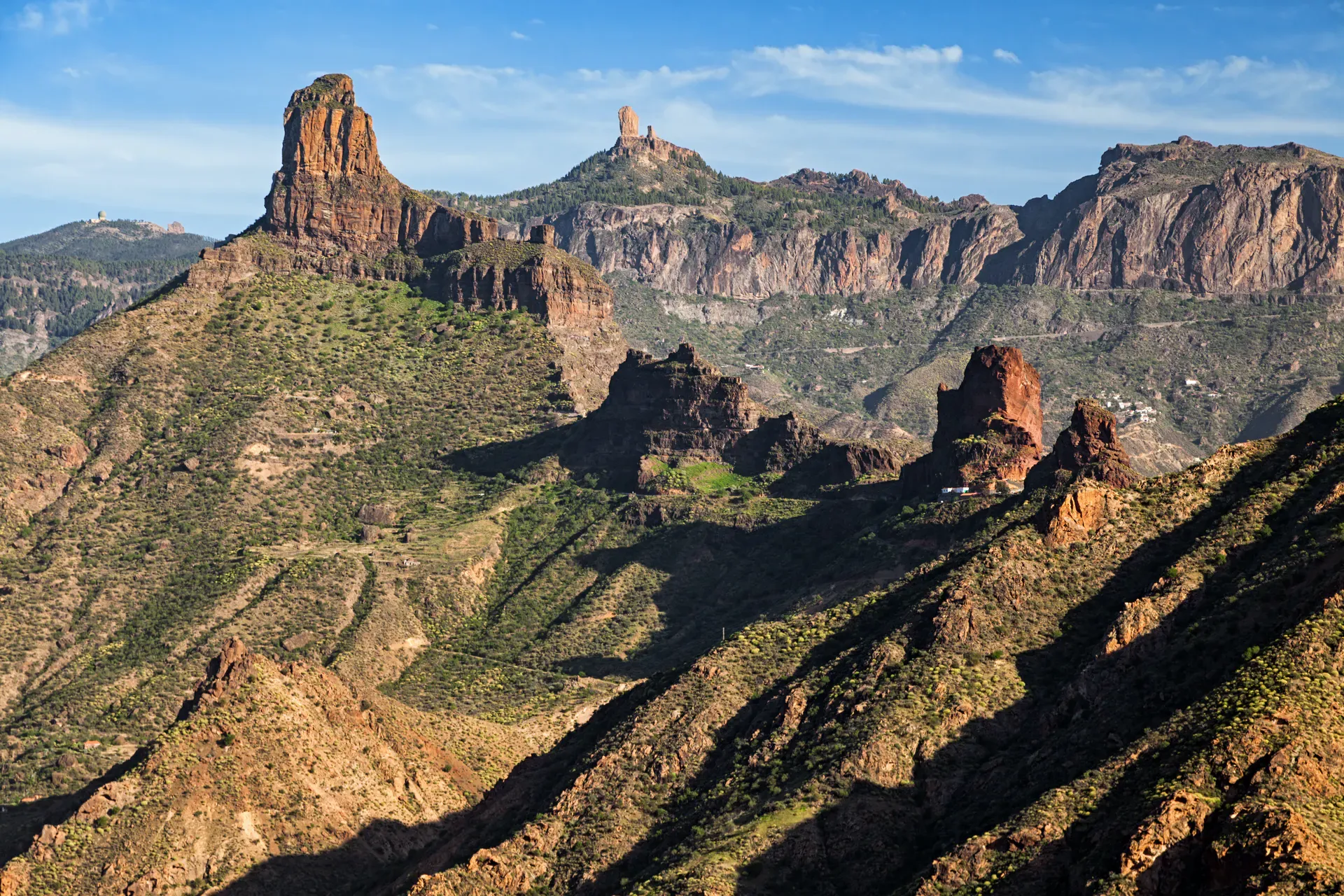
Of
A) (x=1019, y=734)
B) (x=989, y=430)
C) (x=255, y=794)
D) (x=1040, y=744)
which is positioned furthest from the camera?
(x=989, y=430)

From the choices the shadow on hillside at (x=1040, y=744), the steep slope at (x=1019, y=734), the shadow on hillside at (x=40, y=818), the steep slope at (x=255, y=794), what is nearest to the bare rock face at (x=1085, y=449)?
the steep slope at (x=1019, y=734)

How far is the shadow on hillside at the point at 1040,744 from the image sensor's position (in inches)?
3374

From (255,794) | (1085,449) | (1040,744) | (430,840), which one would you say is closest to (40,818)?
(255,794)

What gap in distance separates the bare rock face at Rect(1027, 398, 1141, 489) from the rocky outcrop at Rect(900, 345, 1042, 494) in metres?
15.8

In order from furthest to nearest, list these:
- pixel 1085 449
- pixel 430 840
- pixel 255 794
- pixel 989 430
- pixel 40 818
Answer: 1. pixel 989 430
2. pixel 1085 449
3. pixel 40 818
4. pixel 430 840
5. pixel 255 794

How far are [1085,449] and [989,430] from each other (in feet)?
87.7

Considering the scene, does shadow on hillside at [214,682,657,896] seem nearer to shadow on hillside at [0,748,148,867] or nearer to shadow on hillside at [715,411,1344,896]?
shadow on hillside at [715,411,1344,896]

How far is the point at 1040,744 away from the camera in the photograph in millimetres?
90000

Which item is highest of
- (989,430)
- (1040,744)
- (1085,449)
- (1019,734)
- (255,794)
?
(1085,449)

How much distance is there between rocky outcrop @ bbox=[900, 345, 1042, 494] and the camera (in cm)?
18950

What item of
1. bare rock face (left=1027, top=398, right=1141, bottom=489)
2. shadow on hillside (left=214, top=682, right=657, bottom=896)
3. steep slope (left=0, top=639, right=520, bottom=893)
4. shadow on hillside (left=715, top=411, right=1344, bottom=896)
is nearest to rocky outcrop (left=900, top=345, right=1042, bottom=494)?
bare rock face (left=1027, top=398, right=1141, bottom=489)

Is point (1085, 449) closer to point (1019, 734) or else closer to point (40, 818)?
point (1019, 734)

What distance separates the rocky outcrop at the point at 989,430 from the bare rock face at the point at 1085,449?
15.8 meters

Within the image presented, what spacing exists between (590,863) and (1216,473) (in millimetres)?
40503
